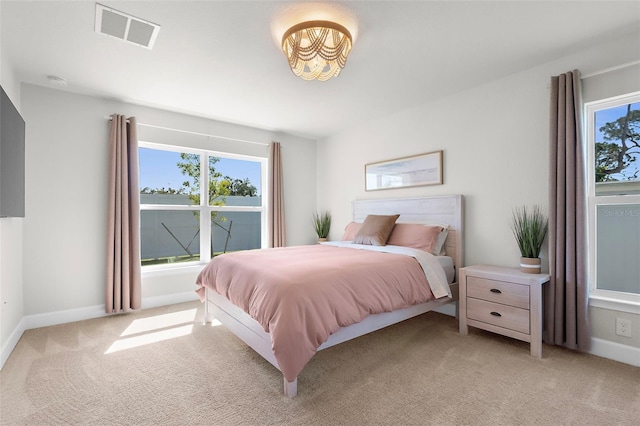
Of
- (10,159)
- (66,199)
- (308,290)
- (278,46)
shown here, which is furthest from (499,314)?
(66,199)

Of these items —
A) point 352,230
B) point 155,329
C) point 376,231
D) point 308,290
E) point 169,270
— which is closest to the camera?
point 308,290

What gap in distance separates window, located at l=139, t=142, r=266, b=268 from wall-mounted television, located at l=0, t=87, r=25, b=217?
1.27 meters

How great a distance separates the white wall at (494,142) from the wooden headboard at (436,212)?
0.33ft

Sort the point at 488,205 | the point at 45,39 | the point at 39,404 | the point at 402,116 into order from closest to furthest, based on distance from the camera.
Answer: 1. the point at 39,404
2. the point at 45,39
3. the point at 488,205
4. the point at 402,116

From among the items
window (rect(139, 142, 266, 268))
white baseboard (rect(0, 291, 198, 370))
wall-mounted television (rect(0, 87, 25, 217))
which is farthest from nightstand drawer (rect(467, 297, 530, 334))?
wall-mounted television (rect(0, 87, 25, 217))

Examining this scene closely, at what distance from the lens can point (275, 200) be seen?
4.72 m

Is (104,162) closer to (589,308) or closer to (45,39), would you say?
(45,39)

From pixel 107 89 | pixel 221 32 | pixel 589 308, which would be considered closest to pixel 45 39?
pixel 107 89

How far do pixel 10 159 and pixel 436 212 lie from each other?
3.89 meters

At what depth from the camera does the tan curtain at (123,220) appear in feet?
11.0

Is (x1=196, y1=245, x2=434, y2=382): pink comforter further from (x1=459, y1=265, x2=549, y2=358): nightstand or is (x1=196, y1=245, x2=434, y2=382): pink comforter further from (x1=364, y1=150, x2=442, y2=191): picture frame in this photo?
(x1=364, y1=150, x2=442, y2=191): picture frame

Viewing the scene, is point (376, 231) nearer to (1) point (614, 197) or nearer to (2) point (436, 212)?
(2) point (436, 212)

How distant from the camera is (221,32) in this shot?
222 centimetres

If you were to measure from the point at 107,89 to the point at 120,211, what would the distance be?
1306 mm
